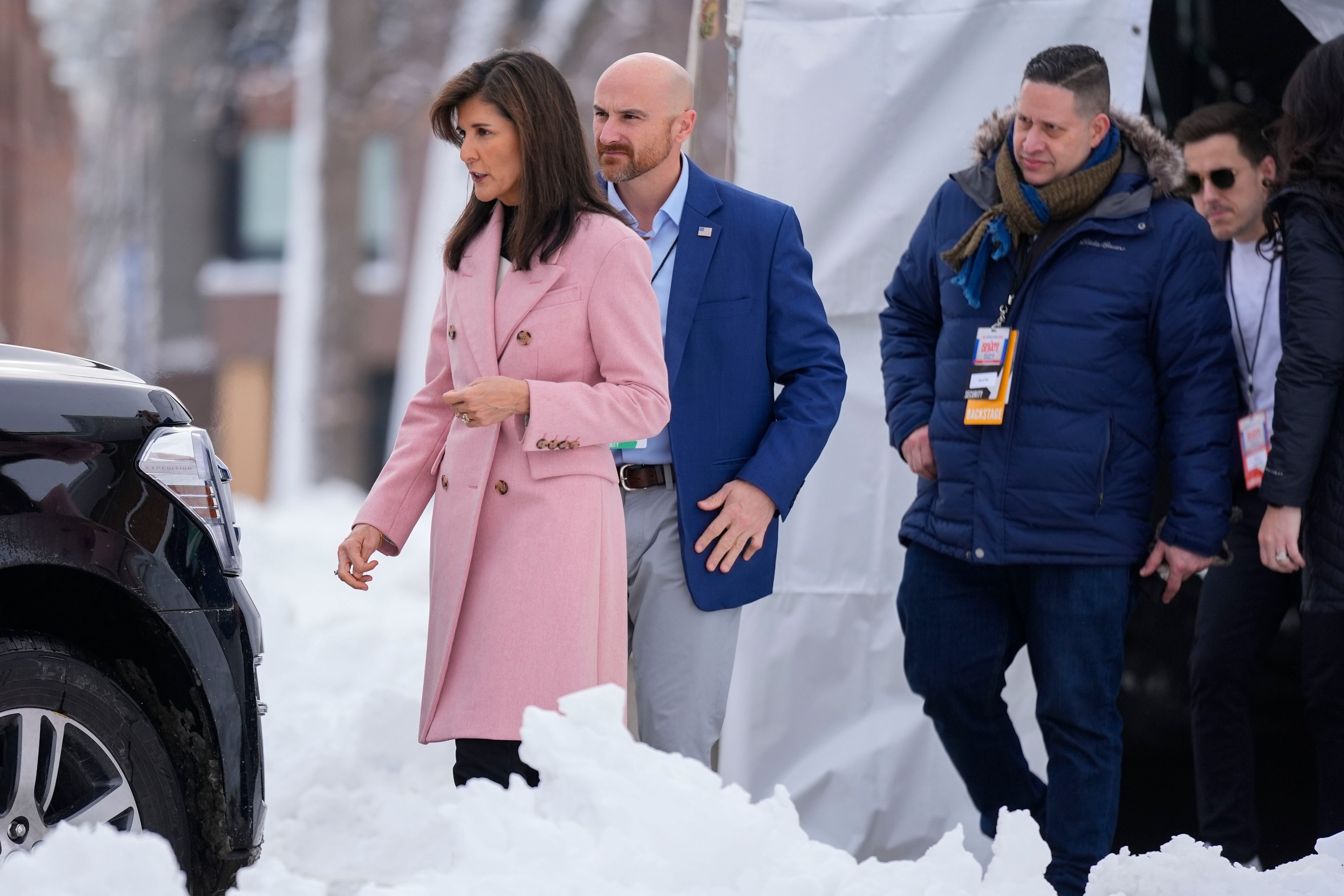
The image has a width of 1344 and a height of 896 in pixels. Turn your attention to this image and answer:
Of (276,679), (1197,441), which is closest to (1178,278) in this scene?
(1197,441)

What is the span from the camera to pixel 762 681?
461 cm

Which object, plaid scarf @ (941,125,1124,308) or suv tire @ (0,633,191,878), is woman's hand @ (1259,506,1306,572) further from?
suv tire @ (0,633,191,878)

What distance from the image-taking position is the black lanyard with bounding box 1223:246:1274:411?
3.97 m

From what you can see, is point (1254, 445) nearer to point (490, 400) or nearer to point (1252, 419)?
point (1252, 419)

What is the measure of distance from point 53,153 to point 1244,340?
17960mm

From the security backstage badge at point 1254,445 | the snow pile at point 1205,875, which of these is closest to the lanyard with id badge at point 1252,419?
the security backstage badge at point 1254,445

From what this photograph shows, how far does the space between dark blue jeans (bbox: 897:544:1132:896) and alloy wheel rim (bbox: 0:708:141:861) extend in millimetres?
2038

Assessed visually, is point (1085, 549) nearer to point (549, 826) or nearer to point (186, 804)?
point (549, 826)

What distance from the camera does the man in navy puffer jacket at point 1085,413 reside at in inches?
142

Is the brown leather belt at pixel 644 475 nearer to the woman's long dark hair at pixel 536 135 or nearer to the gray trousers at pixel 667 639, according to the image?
the gray trousers at pixel 667 639

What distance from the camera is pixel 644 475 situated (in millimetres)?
3279

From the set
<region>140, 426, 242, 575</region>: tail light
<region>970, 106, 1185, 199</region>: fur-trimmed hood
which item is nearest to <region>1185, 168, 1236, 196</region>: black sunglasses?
<region>970, 106, 1185, 199</region>: fur-trimmed hood

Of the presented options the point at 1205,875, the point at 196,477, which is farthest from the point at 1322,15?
the point at 196,477

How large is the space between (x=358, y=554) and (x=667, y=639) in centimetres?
68
